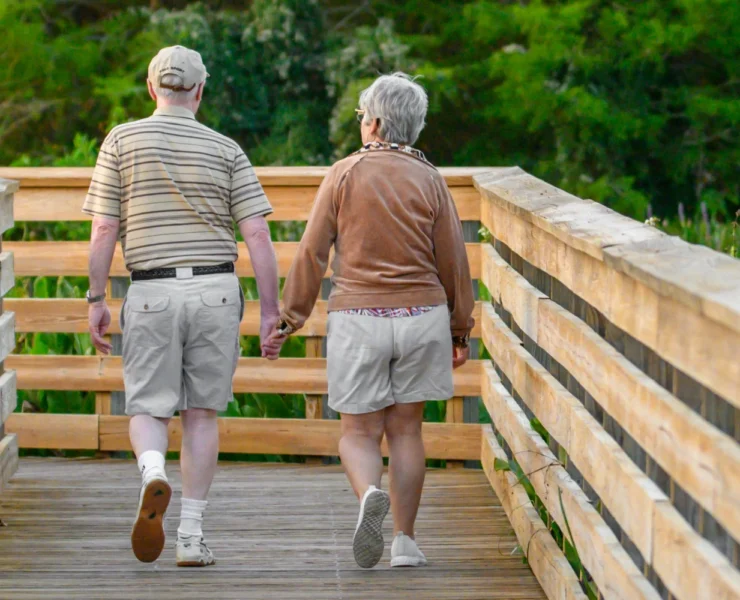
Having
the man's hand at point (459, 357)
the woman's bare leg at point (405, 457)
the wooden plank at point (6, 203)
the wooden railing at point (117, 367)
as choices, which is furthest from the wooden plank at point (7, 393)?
the man's hand at point (459, 357)

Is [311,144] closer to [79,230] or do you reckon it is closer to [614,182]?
[614,182]

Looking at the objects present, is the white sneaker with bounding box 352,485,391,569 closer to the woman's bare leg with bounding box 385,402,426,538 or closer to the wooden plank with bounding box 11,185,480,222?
the woman's bare leg with bounding box 385,402,426,538

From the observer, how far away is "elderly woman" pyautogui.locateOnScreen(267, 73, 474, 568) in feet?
13.1

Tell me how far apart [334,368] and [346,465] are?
0.31 meters

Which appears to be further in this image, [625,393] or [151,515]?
[151,515]

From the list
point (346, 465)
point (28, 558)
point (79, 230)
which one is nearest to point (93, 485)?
point (28, 558)

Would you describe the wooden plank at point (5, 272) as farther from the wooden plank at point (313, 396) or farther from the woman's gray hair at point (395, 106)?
the woman's gray hair at point (395, 106)

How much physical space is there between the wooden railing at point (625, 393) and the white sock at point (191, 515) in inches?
41.0

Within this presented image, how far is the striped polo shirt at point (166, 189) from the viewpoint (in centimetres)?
407

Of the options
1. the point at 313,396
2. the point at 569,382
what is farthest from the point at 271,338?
the point at 313,396

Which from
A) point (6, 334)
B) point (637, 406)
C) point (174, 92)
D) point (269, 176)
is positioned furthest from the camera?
point (269, 176)

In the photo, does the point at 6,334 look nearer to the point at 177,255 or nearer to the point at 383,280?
the point at 177,255

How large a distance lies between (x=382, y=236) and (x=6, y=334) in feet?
5.95

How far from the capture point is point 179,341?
13.5 feet
